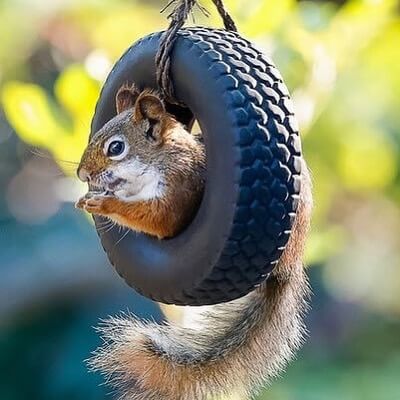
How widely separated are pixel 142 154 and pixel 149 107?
5cm

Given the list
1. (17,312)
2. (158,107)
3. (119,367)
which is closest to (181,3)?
(158,107)

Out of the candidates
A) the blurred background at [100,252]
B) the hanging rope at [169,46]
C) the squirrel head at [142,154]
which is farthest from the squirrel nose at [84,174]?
the blurred background at [100,252]

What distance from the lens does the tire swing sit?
1035 mm

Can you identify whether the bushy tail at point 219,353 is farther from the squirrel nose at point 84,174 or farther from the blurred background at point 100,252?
the blurred background at point 100,252

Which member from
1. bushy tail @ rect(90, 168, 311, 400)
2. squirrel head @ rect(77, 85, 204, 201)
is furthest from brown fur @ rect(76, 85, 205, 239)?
bushy tail @ rect(90, 168, 311, 400)

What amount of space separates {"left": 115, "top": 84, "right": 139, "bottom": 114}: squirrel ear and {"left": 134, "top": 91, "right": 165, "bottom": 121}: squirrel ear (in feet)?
0.14

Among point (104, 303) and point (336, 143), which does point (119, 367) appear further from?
point (104, 303)

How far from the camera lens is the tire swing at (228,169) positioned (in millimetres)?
1035

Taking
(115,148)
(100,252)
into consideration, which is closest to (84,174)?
(115,148)

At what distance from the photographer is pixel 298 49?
180cm

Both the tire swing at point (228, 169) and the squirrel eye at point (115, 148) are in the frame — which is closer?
the tire swing at point (228, 169)

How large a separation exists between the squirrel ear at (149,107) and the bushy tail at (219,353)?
208 mm

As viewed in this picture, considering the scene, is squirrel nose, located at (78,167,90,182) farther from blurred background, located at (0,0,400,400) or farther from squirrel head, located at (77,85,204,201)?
blurred background, located at (0,0,400,400)

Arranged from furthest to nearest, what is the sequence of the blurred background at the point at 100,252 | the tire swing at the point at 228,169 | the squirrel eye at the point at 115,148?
the blurred background at the point at 100,252 → the squirrel eye at the point at 115,148 → the tire swing at the point at 228,169
